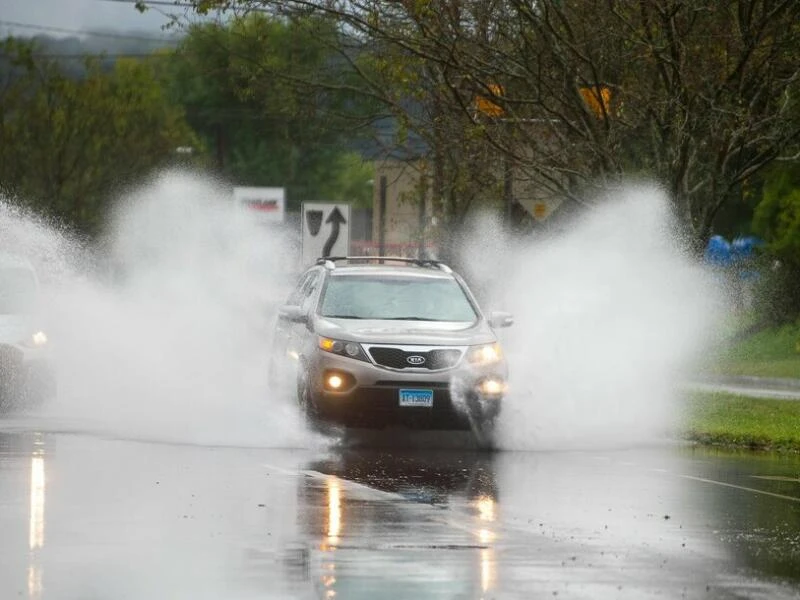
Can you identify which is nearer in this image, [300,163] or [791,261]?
[791,261]

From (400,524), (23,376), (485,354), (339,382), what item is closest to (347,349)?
(339,382)

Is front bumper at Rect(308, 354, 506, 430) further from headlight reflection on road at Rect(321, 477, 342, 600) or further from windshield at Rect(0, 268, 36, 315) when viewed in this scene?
windshield at Rect(0, 268, 36, 315)

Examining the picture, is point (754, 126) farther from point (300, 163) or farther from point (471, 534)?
point (300, 163)

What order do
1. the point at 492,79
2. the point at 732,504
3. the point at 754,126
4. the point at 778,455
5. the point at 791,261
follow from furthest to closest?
the point at 791,261 < the point at 492,79 < the point at 754,126 < the point at 778,455 < the point at 732,504

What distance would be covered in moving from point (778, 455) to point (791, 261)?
1040 inches

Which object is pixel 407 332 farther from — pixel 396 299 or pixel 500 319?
pixel 500 319

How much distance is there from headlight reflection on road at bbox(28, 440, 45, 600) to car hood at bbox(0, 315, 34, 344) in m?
6.55

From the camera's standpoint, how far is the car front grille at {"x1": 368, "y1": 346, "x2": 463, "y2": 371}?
20359 millimetres

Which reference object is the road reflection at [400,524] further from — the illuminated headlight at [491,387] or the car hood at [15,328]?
the car hood at [15,328]

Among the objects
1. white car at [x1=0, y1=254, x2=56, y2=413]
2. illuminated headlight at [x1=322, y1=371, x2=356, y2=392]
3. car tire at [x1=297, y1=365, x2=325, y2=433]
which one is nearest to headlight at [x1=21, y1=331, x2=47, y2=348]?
white car at [x1=0, y1=254, x2=56, y2=413]

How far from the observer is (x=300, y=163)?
389ft

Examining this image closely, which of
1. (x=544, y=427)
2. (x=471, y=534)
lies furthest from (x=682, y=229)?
(x=471, y=534)

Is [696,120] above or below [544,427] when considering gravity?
above

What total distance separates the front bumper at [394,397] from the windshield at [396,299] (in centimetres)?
128
